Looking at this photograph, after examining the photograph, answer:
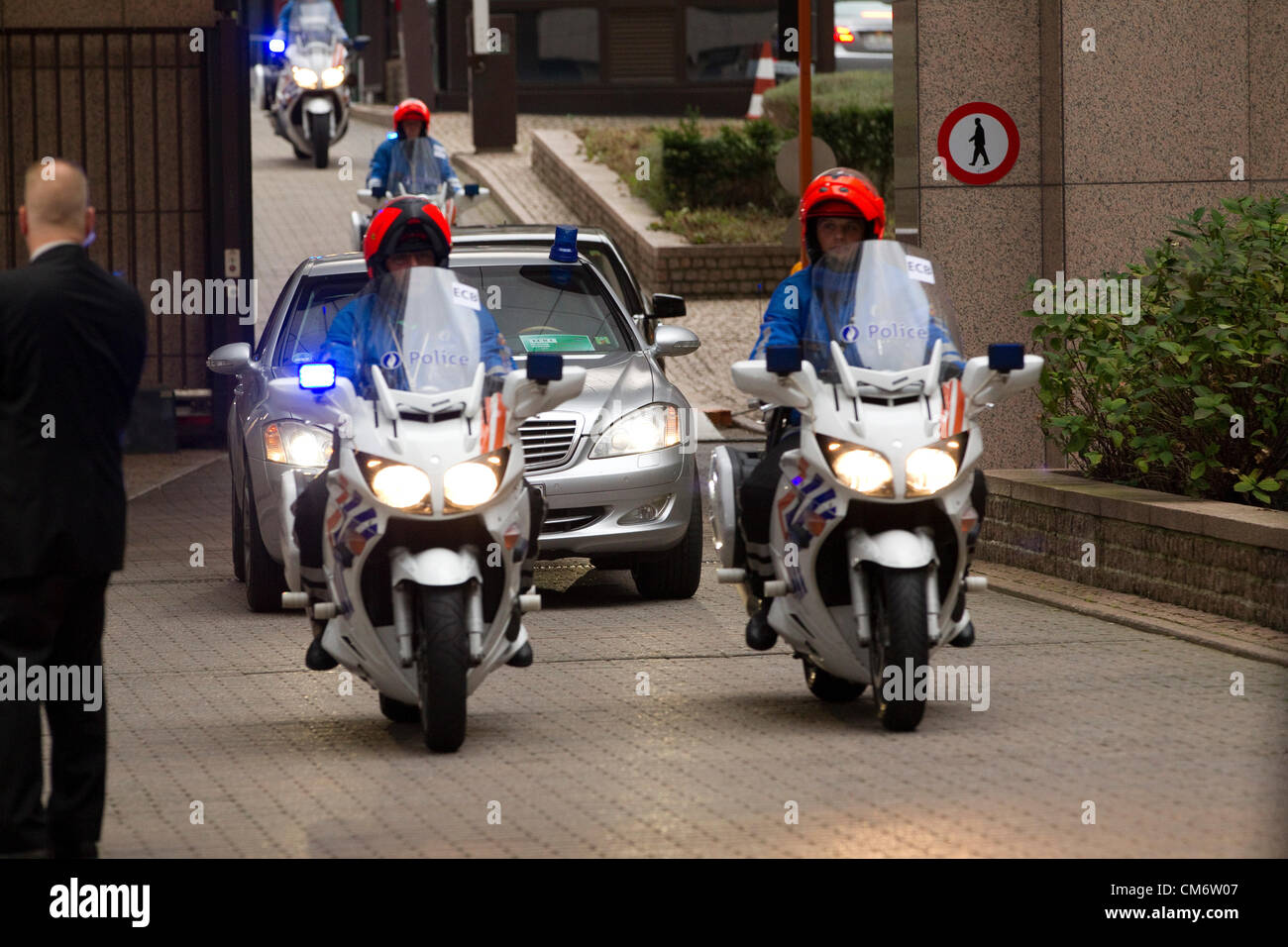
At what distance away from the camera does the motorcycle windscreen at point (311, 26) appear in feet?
106

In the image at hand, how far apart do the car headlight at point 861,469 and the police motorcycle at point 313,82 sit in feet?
82.9

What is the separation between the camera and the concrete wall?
13.1m

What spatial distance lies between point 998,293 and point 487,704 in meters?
5.86

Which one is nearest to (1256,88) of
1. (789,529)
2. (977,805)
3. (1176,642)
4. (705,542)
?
(705,542)

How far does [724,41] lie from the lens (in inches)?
1435

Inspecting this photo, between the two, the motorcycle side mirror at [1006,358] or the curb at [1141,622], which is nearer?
the motorcycle side mirror at [1006,358]

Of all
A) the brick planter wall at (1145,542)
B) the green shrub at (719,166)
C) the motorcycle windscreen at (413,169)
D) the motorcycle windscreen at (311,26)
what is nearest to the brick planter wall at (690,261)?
the green shrub at (719,166)

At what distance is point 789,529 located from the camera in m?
7.71

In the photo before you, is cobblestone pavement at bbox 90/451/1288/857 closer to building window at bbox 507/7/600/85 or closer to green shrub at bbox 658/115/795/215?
green shrub at bbox 658/115/795/215

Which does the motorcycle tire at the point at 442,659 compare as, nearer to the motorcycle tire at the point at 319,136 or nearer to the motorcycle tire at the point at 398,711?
the motorcycle tire at the point at 398,711

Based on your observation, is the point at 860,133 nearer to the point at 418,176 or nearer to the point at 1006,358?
the point at 418,176

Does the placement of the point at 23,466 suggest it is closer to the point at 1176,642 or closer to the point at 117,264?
the point at 1176,642

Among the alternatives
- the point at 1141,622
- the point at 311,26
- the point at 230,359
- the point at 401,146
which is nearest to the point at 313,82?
the point at 311,26

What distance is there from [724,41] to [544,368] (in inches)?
1176
